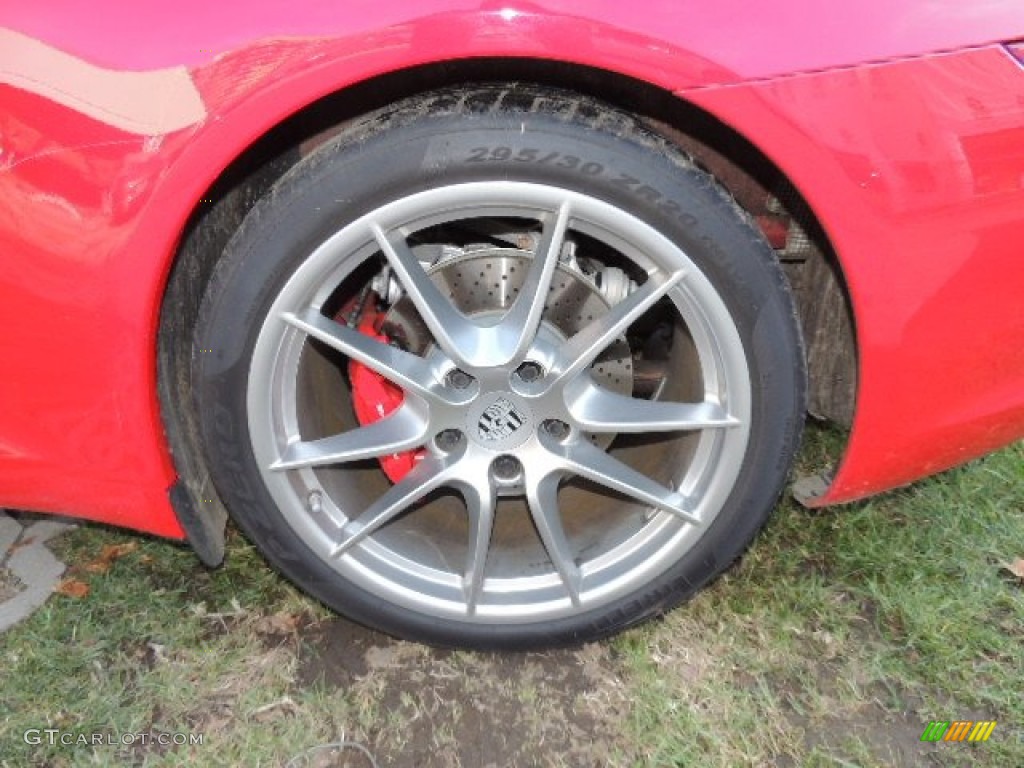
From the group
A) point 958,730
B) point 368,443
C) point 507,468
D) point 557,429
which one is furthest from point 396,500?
point 958,730

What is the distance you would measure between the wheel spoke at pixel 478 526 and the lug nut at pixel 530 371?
9.5 inches

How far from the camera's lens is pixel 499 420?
6.34ft

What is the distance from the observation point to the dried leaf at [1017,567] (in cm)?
236

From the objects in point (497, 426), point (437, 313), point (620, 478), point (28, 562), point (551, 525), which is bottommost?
point (28, 562)

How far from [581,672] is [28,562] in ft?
4.68

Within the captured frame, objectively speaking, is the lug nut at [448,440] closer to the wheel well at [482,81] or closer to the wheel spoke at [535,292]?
the wheel spoke at [535,292]

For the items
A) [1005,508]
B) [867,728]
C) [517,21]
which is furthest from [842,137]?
[1005,508]

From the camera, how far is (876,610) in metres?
2.30

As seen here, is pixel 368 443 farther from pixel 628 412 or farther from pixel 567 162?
pixel 567 162

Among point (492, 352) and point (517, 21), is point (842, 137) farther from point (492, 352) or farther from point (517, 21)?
point (492, 352)

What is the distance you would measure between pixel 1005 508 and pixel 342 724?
1770 mm

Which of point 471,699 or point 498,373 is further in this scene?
point 471,699

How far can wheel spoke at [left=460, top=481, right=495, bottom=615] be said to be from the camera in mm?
2012

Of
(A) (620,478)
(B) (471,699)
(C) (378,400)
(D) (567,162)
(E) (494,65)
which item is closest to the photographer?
(D) (567,162)
